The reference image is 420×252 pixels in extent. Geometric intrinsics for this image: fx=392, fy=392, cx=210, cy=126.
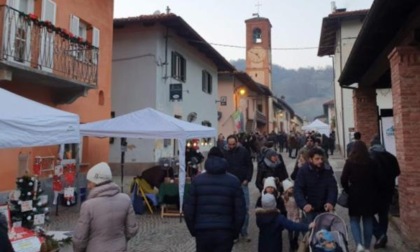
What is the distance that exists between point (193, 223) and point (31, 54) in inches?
291

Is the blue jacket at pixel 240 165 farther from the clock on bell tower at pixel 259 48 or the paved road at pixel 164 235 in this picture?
A: the clock on bell tower at pixel 259 48

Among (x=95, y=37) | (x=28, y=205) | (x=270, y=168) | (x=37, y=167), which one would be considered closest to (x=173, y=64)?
(x=95, y=37)

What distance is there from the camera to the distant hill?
105938 millimetres

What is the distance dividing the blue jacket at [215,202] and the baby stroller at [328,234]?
101 cm

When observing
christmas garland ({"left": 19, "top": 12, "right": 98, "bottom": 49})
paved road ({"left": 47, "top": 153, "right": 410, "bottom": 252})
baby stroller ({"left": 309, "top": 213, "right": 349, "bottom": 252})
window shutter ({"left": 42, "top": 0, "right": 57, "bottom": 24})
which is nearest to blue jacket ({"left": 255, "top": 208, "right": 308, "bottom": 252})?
baby stroller ({"left": 309, "top": 213, "right": 349, "bottom": 252})

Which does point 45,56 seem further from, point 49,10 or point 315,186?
point 315,186

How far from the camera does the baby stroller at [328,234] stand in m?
4.34

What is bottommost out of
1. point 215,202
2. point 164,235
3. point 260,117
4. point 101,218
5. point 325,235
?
point 164,235

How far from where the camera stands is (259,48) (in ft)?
156

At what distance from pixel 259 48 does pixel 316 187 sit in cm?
4365

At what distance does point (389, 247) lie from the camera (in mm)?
6348

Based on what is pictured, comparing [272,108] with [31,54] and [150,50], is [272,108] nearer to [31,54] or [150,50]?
[150,50]

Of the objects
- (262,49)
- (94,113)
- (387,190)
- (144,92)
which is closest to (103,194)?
(387,190)

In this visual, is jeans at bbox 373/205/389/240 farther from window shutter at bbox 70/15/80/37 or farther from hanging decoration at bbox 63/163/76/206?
window shutter at bbox 70/15/80/37
